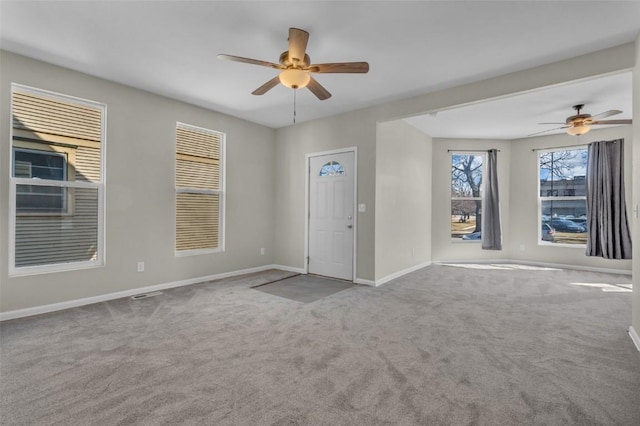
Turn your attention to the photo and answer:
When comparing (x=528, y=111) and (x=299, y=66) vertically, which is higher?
(x=528, y=111)

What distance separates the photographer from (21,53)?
3.14m

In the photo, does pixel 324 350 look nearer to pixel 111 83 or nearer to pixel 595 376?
pixel 595 376

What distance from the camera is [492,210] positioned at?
6.61 metres

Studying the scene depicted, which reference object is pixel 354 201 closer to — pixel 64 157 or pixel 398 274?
pixel 398 274

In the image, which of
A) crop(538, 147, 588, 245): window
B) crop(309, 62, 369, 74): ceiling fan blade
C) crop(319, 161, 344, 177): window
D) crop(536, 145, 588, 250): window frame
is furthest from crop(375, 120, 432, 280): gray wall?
crop(538, 147, 588, 245): window

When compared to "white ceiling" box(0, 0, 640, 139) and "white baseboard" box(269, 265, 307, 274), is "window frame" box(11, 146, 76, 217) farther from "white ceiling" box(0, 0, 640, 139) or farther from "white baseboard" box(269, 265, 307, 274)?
"white baseboard" box(269, 265, 307, 274)

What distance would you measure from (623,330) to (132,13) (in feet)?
17.2

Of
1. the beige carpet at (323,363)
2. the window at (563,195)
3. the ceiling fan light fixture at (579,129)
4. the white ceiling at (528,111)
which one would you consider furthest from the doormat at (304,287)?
the window at (563,195)

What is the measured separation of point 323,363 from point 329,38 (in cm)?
276

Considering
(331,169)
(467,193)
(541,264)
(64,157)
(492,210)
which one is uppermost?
(331,169)

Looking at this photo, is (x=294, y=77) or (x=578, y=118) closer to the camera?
(x=294, y=77)

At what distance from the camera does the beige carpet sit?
1751 millimetres

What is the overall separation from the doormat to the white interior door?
288 mm

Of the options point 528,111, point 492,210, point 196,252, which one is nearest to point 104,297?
point 196,252
